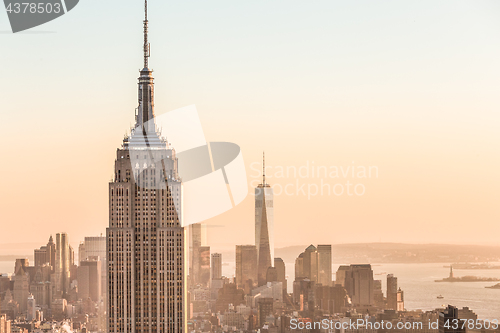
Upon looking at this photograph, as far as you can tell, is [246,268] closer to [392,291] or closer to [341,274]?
[341,274]

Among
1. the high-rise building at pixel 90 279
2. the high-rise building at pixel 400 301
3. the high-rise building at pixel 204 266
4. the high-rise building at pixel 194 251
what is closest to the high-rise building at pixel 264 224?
the high-rise building at pixel 204 266

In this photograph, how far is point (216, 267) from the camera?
18.7m

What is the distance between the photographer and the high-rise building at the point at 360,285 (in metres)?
19.1

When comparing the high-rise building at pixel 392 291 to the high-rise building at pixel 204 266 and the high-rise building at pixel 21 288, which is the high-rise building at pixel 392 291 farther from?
the high-rise building at pixel 21 288

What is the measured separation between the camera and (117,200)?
15.0 metres

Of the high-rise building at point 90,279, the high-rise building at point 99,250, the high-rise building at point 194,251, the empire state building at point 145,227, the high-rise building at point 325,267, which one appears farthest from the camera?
the high-rise building at point 325,267

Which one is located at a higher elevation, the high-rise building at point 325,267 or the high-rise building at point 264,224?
the high-rise building at point 264,224

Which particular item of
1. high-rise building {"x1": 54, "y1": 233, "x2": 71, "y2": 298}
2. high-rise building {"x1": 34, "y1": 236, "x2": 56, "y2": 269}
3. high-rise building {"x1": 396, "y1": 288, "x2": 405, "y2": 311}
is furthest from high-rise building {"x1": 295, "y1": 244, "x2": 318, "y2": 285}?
high-rise building {"x1": 34, "y1": 236, "x2": 56, "y2": 269}

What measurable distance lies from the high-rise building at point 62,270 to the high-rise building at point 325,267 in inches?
221

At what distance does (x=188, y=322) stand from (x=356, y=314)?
4775mm

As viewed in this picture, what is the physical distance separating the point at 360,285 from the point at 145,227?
6.66 meters

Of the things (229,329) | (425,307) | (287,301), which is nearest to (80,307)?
(229,329)

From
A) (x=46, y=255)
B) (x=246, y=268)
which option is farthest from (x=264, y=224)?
(x=46, y=255)

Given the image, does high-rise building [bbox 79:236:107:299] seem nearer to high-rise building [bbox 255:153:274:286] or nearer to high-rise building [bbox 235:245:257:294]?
high-rise building [bbox 255:153:274:286]
